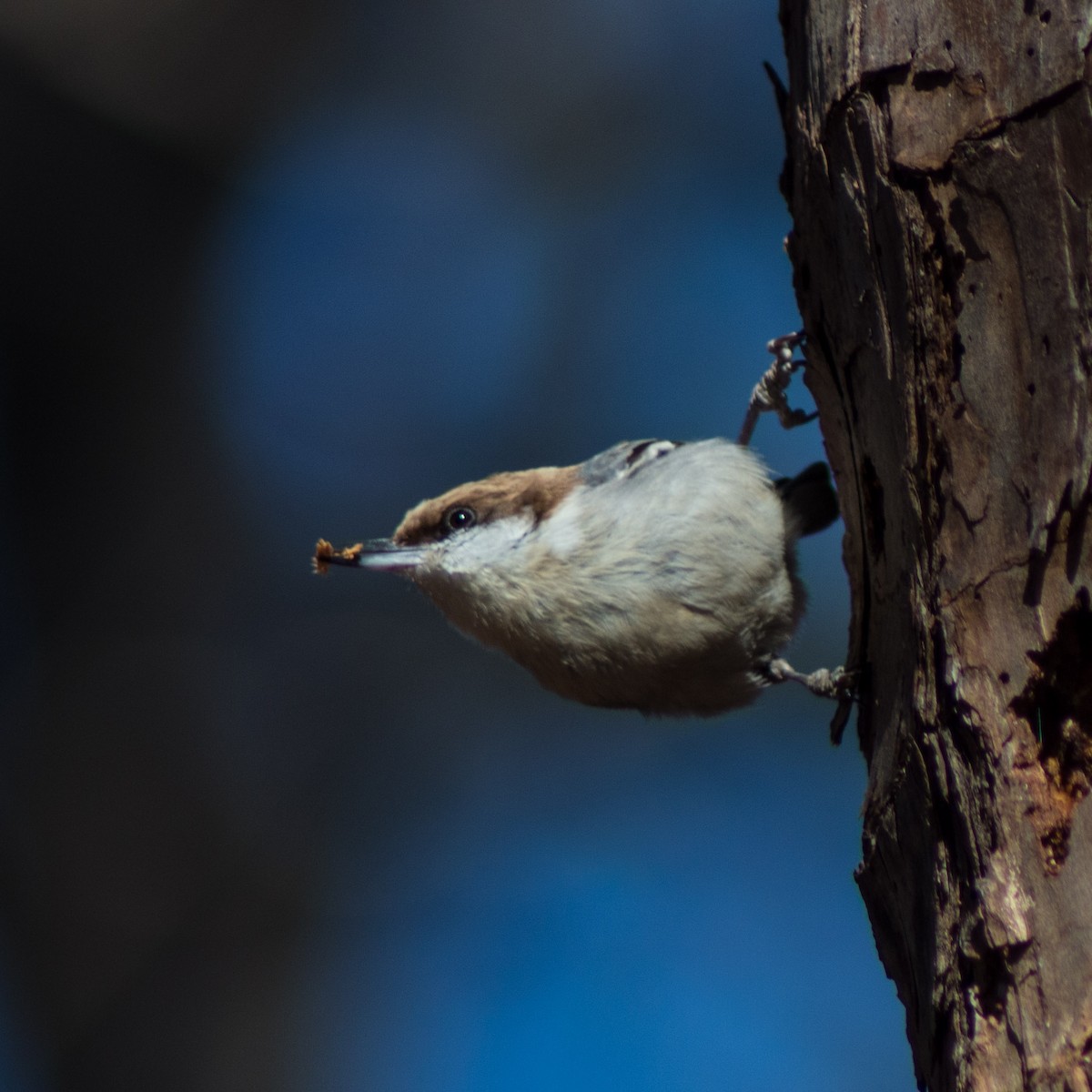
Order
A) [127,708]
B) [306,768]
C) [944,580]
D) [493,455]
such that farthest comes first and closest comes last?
[493,455] → [306,768] → [127,708] → [944,580]

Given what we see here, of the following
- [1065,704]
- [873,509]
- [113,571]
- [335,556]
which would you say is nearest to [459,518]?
[335,556]

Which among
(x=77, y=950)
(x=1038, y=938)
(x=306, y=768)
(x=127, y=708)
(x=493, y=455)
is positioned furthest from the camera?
(x=493, y=455)

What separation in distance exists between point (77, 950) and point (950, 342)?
13.1 ft

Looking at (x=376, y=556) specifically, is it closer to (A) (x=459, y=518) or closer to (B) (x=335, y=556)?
(B) (x=335, y=556)

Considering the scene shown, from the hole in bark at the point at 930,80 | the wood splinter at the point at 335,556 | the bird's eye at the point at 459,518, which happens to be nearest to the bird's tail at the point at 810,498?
the bird's eye at the point at 459,518

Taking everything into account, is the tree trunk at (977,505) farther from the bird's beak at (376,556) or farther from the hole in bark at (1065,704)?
the bird's beak at (376,556)

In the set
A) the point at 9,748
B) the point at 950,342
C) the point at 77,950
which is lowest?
the point at 77,950

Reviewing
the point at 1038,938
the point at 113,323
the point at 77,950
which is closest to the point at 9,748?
the point at 77,950

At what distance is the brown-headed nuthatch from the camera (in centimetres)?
264

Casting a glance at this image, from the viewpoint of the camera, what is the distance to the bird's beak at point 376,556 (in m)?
3.03

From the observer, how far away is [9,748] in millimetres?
4582

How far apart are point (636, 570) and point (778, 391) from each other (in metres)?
0.65

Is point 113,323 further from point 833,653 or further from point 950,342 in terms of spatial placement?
point 950,342

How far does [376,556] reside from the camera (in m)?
3.07
